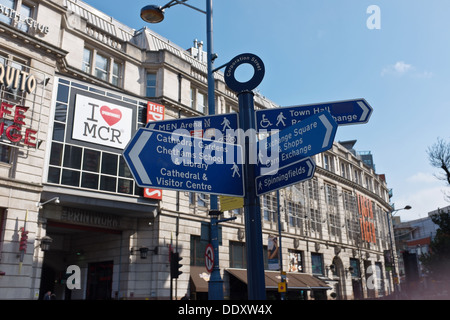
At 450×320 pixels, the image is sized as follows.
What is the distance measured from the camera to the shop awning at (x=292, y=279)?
2736 cm

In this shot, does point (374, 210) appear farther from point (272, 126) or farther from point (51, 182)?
point (272, 126)

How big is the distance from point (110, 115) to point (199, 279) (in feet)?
37.2

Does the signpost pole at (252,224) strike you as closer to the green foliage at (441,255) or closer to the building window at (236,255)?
the building window at (236,255)

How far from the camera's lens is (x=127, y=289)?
73.2 feet

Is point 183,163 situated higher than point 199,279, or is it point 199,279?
point 183,163

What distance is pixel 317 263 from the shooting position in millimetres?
39656

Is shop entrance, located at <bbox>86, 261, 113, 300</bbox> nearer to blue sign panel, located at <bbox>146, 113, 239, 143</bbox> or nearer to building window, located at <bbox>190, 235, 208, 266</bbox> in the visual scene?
building window, located at <bbox>190, 235, 208, 266</bbox>

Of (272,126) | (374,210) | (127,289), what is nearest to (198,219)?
(127,289)

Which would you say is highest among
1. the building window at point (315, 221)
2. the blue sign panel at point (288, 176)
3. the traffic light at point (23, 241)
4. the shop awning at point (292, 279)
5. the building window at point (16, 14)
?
the building window at point (16, 14)

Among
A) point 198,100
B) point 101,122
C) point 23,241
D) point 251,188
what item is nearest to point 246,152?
point 251,188

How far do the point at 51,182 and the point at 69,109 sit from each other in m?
4.04

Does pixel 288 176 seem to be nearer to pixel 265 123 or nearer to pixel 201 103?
pixel 265 123

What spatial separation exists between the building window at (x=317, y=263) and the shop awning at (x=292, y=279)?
6.99 ft

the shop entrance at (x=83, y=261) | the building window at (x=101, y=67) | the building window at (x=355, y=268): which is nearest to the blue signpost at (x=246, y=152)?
the shop entrance at (x=83, y=261)
